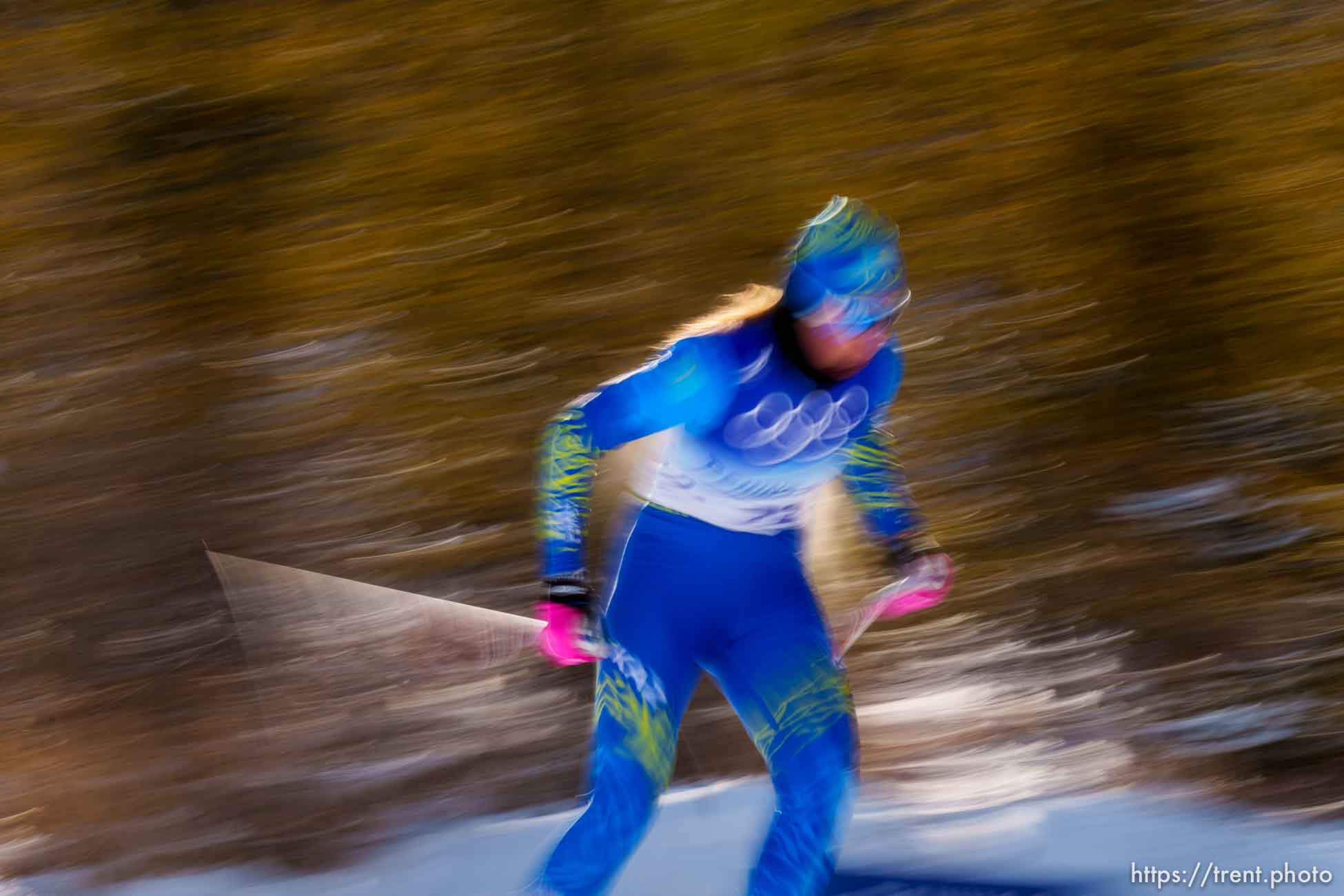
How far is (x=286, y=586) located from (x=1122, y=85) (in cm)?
302

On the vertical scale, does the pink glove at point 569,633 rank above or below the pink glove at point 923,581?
above

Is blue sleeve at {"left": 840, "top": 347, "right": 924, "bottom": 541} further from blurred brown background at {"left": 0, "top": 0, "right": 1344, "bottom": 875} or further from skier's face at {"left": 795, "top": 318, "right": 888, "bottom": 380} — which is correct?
blurred brown background at {"left": 0, "top": 0, "right": 1344, "bottom": 875}

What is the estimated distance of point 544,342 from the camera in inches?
165

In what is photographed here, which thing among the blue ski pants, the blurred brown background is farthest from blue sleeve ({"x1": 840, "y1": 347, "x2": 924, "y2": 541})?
the blurred brown background

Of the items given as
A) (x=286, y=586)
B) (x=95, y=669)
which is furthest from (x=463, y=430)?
(x=95, y=669)

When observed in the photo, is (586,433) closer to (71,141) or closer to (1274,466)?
(1274,466)

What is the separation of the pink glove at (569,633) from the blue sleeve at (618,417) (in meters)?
0.07

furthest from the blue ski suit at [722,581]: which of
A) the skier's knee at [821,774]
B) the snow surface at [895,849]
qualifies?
the snow surface at [895,849]

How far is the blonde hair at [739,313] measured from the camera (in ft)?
7.14

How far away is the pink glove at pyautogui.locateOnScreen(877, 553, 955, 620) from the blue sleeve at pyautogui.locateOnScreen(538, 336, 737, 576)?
0.50 metres

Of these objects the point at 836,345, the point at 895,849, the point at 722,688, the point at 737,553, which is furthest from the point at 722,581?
the point at 895,849

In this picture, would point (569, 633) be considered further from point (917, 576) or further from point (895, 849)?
point (895, 849)

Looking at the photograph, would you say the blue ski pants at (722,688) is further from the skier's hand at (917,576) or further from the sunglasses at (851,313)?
the sunglasses at (851,313)

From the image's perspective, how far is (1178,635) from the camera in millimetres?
3676
